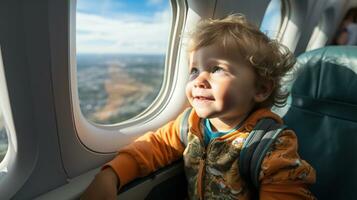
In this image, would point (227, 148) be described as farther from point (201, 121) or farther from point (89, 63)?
point (89, 63)

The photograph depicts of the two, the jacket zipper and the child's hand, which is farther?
the jacket zipper

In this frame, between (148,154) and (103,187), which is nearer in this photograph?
(103,187)

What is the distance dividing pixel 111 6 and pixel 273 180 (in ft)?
2.92

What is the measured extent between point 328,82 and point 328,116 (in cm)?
13

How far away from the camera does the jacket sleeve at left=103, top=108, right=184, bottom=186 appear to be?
1.09m

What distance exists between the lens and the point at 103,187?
993mm

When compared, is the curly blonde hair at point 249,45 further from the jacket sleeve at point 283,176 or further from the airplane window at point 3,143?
the airplane window at point 3,143

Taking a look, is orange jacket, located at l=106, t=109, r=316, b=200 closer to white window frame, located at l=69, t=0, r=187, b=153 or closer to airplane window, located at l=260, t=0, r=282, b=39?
white window frame, located at l=69, t=0, r=187, b=153

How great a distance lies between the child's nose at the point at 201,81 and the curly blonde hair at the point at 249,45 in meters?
0.10

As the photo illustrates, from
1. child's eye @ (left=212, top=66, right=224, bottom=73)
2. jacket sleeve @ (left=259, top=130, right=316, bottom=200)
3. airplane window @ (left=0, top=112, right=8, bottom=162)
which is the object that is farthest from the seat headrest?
airplane window @ (left=0, top=112, right=8, bottom=162)

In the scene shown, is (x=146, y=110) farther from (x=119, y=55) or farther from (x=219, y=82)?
(x=219, y=82)

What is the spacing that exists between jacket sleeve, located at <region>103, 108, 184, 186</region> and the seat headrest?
0.50m

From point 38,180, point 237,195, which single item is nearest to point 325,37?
point 237,195

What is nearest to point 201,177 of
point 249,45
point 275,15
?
point 249,45
